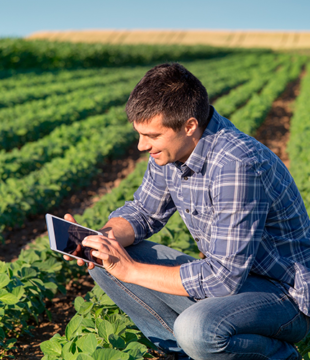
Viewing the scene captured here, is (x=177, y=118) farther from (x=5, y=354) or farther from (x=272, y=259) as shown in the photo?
(x=5, y=354)

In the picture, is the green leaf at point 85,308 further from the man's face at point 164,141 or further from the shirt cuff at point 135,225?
the man's face at point 164,141

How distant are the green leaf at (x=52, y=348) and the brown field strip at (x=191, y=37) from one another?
5487 centimetres

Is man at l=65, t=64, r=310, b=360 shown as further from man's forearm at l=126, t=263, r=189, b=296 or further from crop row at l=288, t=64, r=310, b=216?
crop row at l=288, t=64, r=310, b=216

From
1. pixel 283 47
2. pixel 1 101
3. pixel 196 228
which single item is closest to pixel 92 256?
pixel 196 228

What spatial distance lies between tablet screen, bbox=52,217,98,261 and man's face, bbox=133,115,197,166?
520 millimetres

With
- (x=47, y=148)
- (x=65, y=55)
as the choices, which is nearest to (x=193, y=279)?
(x=47, y=148)

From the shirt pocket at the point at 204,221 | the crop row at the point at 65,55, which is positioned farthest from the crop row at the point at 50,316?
the crop row at the point at 65,55

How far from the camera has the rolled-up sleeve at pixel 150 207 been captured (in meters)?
2.14

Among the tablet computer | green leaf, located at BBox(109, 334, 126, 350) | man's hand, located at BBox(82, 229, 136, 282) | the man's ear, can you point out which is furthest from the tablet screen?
the man's ear

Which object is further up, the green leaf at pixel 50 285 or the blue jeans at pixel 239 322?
the blue jeans at pixel 239 322

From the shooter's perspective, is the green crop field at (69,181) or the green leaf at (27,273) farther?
the green leaf at (27,273)

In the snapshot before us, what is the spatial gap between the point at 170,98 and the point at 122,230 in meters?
0.78

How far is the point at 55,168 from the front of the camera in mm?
5117

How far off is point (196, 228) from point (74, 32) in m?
60.7
